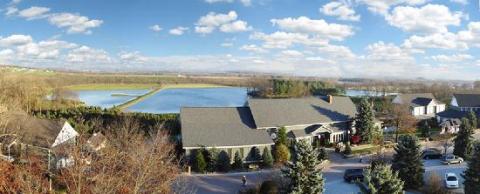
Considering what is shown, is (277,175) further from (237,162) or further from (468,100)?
(468,100)

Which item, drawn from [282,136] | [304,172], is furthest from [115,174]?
[282,136]

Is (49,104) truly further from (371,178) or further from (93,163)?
(371,178)

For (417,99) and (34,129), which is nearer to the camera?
(34,129)

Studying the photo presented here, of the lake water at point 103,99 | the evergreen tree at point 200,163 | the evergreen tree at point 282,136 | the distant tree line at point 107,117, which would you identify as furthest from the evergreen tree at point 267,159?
the lake water at point 103,99

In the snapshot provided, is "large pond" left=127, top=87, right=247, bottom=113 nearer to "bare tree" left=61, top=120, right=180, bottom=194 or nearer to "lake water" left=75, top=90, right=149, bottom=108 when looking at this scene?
"lake water" left=75, top=90, right=149, bottom=108

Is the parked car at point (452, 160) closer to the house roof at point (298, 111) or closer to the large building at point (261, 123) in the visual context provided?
the large building at point (261, 123)

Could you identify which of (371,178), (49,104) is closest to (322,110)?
(371,178)
